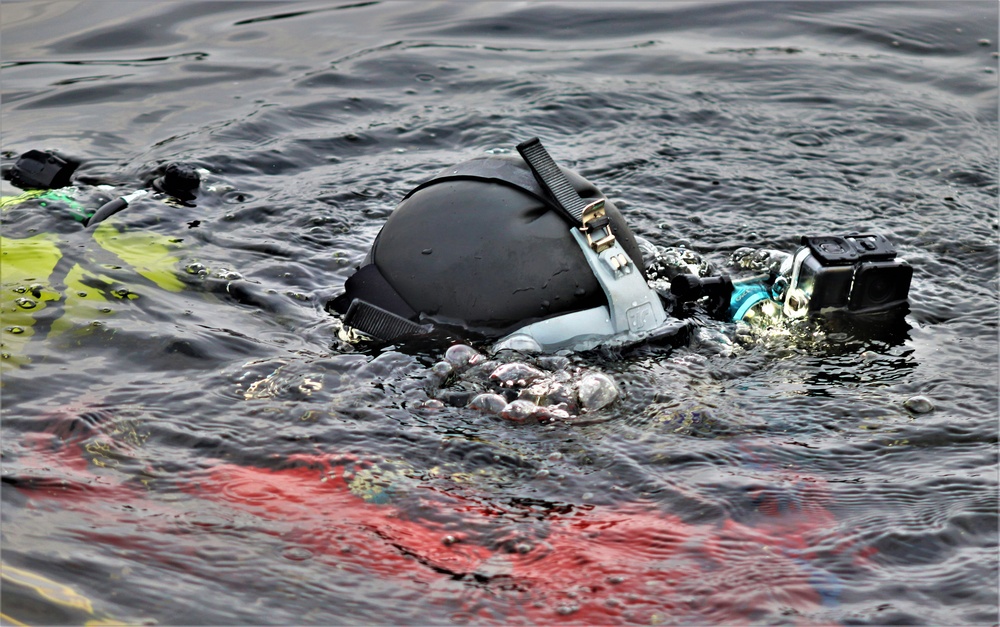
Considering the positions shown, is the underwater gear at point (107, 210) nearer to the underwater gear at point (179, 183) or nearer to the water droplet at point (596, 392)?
the underwater gear at point (179, 183)

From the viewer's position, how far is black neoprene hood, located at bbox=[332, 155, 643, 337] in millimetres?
3967

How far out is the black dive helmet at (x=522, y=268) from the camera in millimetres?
3965

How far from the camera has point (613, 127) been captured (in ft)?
22.9

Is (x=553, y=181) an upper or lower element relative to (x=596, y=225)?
upper

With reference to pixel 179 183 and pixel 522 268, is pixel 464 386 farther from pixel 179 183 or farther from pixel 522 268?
pixel 179 183

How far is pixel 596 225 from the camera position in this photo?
3949mm

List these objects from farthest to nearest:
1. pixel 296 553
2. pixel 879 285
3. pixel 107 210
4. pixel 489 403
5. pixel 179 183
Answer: pixel 179 183
pixel 107 210
pixel 879 285
pixel 489 403
pixel 296 553

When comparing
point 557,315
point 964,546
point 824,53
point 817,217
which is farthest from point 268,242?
point 824,53

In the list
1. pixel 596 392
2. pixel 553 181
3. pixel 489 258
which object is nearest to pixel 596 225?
pixel 553 181

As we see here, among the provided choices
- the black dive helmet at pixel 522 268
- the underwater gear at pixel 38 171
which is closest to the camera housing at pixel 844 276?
the black dive helmet at pixel 522 268

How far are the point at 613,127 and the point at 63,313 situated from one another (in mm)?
4088

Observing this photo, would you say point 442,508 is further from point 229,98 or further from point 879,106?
point 879,106

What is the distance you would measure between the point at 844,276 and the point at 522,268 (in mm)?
1408

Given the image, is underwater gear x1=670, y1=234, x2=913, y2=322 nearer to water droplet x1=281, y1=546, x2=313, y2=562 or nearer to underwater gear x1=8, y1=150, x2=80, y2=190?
water droplet x1=281, y1=546, x2=313, y2=562
